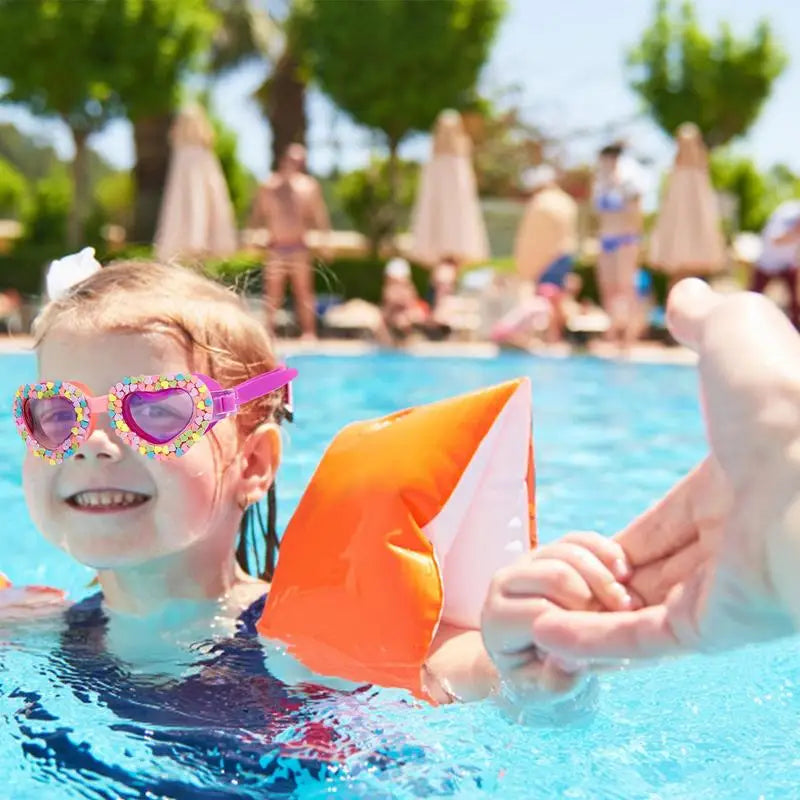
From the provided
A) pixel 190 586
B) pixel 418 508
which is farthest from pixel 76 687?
pixel 418 508

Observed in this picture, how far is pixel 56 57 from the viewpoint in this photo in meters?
19.3

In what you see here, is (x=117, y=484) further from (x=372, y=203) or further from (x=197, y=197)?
(x=372, y=203)

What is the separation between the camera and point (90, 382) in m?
2.22

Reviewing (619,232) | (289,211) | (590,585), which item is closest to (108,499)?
(590,585)

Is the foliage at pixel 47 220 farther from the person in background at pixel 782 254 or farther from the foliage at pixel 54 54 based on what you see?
the person in background at pixel 782 254

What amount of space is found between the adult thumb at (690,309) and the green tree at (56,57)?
1894 centimetres

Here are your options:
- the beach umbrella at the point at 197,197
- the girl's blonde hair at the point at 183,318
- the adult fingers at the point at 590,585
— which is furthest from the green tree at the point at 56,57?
the adult fingers at the point at 590,585

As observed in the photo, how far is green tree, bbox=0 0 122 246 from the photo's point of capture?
19062 millimetres

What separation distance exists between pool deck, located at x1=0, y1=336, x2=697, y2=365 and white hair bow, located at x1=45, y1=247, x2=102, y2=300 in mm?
9171

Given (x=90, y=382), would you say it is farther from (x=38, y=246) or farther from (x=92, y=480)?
(x=38, y=246)

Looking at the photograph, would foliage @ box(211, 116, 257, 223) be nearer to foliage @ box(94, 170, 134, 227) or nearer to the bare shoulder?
foliage @ box(94, 170, 134, 227)

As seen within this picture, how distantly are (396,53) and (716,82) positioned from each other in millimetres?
13115

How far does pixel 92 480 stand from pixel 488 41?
24062mm

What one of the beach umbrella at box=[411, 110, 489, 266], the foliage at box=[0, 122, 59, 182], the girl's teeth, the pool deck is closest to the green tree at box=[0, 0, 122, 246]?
the beach umbrella at box=[411, 110, 489, 266]
